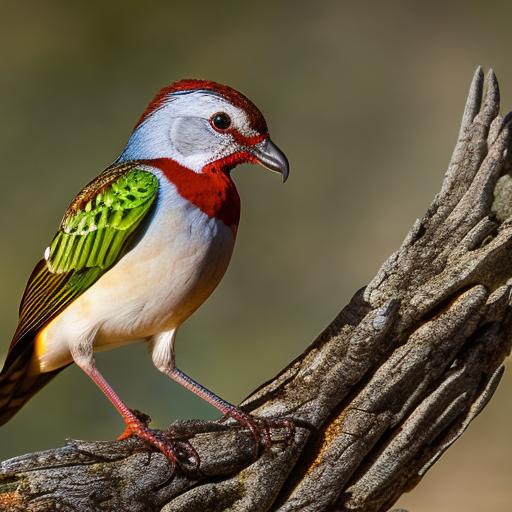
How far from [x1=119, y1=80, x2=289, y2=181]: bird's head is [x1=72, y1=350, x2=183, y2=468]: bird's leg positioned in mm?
606

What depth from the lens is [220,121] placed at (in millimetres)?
2723

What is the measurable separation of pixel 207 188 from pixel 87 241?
37 cm

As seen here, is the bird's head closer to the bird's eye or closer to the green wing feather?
the bird's eye

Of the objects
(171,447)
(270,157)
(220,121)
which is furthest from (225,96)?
(171,447)

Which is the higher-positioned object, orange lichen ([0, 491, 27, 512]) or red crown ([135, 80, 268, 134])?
red crown ([135, 80, 268, 134])

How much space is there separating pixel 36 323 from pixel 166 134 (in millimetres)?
649

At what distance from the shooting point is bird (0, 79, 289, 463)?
2.61m

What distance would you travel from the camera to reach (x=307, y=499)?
8.55 ft

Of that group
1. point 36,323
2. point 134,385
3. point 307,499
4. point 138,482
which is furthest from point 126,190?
point 134,385

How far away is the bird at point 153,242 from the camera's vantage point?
261 cm

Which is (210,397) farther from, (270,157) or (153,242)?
(270,157)

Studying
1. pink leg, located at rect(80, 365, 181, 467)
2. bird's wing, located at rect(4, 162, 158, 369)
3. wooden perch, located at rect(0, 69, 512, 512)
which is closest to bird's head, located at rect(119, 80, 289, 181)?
bird's wing, located at rect(4, 162, 158, 369)

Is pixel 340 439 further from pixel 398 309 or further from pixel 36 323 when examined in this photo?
pixel 36 323

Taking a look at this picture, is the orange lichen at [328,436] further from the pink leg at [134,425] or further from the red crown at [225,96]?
the red crown at [225,96]
